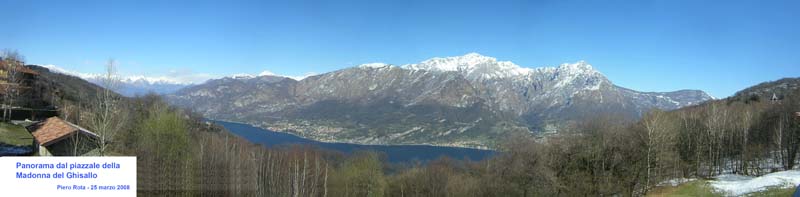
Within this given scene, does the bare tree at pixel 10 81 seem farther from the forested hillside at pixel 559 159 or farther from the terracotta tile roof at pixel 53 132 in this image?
the terracotta tile roof at pixel 53 132

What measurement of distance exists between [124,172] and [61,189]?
1244 mm

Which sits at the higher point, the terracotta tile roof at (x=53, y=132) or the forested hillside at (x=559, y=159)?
the terracotta tile roof at (x=53, y=132)

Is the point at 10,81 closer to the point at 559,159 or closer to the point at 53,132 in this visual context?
the point at 53,132

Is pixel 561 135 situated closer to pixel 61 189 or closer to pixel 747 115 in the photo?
pixel 747 115

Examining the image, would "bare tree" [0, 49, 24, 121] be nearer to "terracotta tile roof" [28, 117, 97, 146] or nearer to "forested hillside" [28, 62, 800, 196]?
"forested hillside" [28, 62, 800, 196]

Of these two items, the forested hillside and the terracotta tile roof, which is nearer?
the terracotta tile roof

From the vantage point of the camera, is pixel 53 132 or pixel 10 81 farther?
pixel 10 81

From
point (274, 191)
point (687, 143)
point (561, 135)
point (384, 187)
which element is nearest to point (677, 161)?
point (687, 143)

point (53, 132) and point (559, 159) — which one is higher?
point (53, 132)

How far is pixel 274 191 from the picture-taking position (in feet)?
189

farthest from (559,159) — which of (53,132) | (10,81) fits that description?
(10,81)

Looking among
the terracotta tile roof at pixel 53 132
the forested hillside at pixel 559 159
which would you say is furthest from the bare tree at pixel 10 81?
the terracotta tile roof at pixel 53 132

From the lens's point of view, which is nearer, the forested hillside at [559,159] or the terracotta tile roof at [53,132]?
the terracotta tile roof at [53,132]

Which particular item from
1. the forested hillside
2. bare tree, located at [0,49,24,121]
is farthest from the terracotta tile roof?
bare tree, located at [0,49,24,121]
